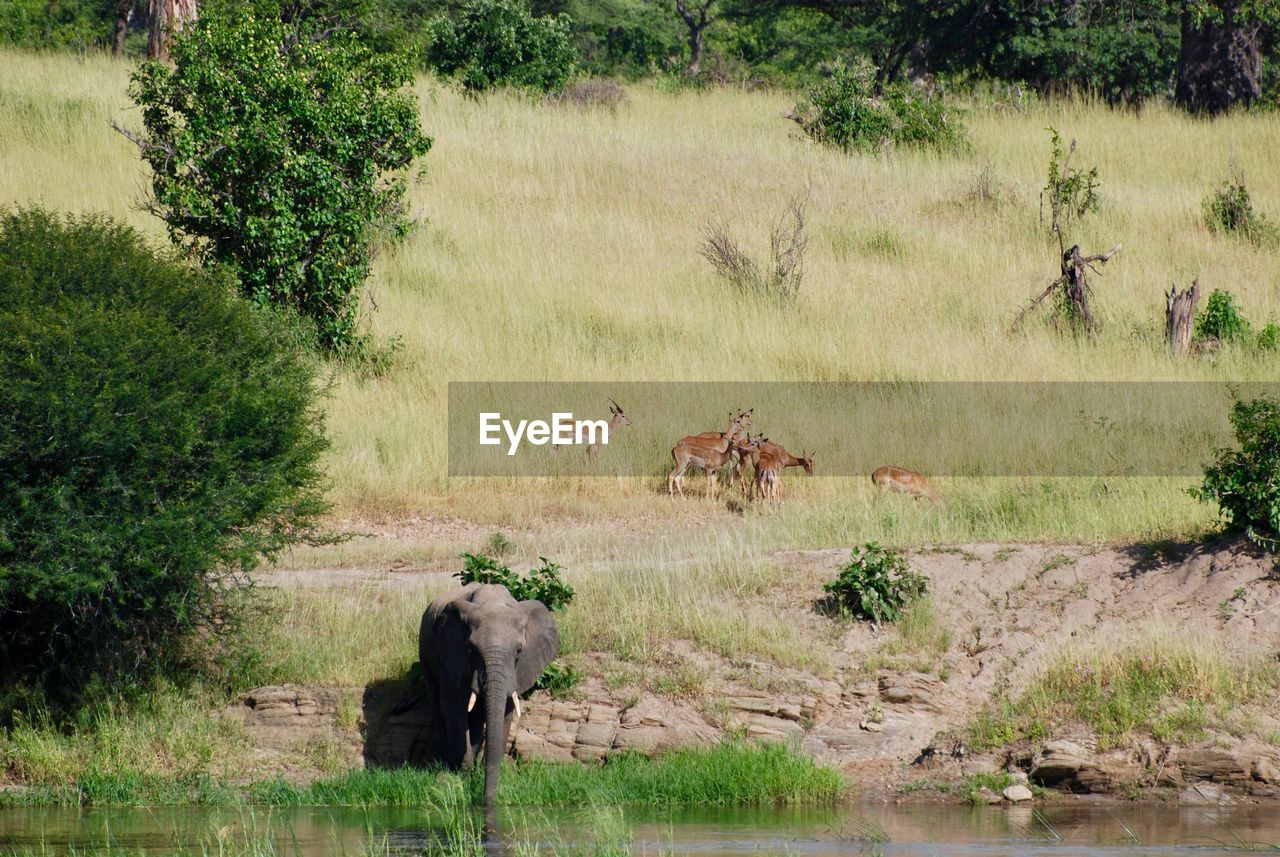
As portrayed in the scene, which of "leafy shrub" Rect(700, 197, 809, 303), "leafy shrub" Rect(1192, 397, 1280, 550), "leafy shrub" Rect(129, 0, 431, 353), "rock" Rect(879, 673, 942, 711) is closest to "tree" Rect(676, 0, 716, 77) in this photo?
"leafy shrub" Rect(700, 197, 809, 303)

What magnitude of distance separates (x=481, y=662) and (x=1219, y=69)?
31637mm

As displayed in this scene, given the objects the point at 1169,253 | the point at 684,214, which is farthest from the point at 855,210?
the point at 1169,253

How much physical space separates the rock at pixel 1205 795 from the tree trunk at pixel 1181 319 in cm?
1210

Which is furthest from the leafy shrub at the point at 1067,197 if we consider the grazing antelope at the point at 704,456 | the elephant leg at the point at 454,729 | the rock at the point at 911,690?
the elephant leg at the point at 454,729

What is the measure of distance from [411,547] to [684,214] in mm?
13542

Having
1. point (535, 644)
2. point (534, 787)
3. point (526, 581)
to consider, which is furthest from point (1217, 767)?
point (526, 581)

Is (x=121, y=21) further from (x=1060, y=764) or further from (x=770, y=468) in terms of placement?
(x=1060, y=764)

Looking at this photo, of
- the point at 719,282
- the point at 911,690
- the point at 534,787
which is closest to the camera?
the point at 534,787

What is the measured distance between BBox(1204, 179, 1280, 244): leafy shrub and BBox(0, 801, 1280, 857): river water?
1895 centimetres

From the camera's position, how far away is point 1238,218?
2923 centimetres

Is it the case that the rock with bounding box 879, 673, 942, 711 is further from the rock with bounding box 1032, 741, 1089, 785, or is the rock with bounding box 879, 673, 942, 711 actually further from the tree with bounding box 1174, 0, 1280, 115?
the tree with bounding box 1174, 0, 1280, 115

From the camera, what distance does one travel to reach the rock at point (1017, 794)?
12.4m

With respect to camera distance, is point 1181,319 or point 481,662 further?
point 1181,319

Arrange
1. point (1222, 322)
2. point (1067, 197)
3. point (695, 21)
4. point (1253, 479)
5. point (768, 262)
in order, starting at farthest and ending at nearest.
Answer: point (695, 21) → point (1067, 197) → point (768, 262) → point (1222, 322) → point (1253, 479)
